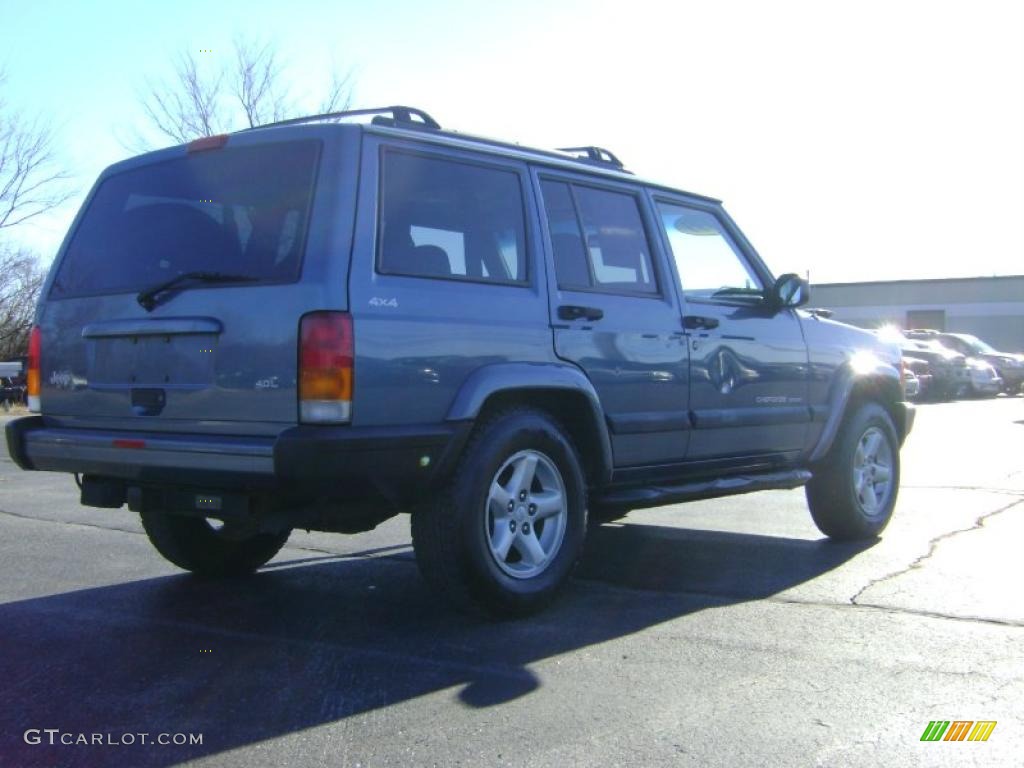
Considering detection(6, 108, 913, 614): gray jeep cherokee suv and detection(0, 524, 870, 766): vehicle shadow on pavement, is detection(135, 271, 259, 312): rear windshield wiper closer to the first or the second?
detection(6, 108, 913, 614): gray jeep cherokee suv

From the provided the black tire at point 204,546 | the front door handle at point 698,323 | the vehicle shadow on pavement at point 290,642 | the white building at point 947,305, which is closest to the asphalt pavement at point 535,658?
the vehicle shadow on pavement at point 290,642

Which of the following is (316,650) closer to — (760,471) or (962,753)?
(962,753)

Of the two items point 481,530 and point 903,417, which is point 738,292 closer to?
point 903,417

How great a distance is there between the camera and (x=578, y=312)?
5.04 m

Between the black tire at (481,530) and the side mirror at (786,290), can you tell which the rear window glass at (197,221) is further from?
the side mirror at (786,290)

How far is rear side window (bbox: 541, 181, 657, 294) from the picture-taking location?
5.21m

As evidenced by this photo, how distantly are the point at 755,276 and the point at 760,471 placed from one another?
1152 mm

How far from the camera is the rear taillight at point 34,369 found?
5000mm

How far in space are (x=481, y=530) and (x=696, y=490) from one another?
5.05 ft

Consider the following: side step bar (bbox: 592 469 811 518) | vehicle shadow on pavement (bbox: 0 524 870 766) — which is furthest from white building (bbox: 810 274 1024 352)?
vehicle shadow on pavement (bbox: 0 524 870 766)

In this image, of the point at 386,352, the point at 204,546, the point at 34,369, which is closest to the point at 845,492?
the point at 386,352

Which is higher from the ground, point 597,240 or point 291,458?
point 597,240

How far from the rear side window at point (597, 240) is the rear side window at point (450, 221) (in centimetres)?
26

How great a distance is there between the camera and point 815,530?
7.25 metres
